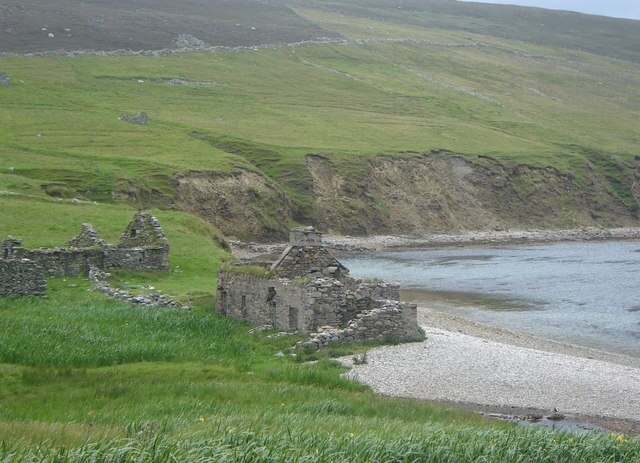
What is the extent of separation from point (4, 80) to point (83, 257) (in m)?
100

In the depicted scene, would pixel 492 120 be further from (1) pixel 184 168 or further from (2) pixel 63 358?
(2) pixel 63 358

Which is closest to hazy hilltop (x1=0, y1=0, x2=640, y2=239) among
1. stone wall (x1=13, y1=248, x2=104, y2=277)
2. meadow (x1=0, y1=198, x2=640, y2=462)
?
stone wall (x1=13, y1=248, x2=104, y2=277)

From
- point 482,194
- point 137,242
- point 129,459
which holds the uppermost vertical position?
point 129,459

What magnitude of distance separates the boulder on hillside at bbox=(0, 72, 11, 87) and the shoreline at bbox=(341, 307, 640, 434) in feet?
365

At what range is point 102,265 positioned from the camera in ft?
145

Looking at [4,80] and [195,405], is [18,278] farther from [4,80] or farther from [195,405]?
[4,80]

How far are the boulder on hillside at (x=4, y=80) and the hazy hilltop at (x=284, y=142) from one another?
1250 millimetres

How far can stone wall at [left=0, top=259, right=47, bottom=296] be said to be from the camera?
37.6 m

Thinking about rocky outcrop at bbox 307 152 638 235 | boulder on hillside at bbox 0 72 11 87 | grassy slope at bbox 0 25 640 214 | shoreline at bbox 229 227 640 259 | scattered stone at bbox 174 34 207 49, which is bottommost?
shoreline at bbox 229 227 640 259

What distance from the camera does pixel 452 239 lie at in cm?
11362

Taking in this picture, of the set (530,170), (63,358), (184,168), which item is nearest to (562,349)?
(63,358)

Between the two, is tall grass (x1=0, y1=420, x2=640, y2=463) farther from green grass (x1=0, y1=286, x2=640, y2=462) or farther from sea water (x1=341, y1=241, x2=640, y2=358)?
sea water (x1=341, y1=241, x2=640, y2=358)

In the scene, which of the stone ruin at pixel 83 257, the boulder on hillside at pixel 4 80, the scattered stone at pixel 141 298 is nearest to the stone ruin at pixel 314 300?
the scattered stone at pixel 141 298

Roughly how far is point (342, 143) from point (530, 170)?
27.5 m
